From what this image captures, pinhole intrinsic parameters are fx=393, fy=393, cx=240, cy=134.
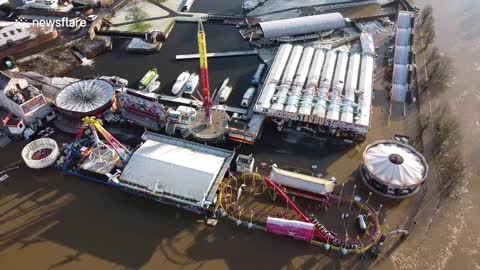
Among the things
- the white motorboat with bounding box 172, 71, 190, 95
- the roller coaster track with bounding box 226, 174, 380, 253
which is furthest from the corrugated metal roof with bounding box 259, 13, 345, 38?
the roller coaster track with bounding box 226, 174, 380, 253

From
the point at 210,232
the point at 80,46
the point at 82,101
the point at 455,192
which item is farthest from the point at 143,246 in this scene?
the point at 80,46

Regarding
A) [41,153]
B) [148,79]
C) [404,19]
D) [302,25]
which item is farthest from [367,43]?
[41,153]

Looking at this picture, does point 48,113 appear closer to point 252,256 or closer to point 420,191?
point 252,256

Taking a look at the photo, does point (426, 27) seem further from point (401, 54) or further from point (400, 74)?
point (400, 74)

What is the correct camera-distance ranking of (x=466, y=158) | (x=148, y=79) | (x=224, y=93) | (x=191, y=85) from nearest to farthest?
(x=466, y=158) < (x=224, y=93) < (x=191, y=85) < (x=148, y=79)

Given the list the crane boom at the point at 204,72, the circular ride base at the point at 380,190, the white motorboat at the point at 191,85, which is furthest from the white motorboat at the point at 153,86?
the circular ride base at the point at 380,190

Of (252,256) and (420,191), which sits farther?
(420,191)
